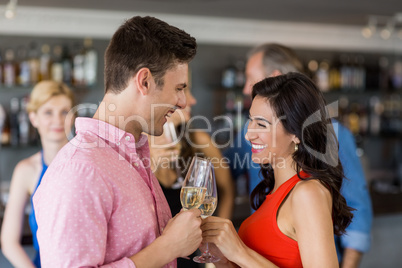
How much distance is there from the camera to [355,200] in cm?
235

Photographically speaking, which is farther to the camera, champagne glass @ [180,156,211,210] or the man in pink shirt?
champagne glass @ [180,156,211,210]

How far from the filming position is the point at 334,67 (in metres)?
5.91

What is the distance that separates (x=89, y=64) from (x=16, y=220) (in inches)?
104

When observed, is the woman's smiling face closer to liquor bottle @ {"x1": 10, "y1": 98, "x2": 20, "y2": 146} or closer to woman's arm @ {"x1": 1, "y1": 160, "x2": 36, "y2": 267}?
woman's arm @ {"x1": 1, "y1": 160, "x2": 36, "y2": 267}

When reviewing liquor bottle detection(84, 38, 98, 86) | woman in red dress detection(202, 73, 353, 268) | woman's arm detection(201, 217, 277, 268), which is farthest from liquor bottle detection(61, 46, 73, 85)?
woman's arm detection(201, 217, 277, 268)

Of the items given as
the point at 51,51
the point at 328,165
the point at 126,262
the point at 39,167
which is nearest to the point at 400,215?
the point at 328,165

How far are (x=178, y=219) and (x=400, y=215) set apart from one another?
298cm

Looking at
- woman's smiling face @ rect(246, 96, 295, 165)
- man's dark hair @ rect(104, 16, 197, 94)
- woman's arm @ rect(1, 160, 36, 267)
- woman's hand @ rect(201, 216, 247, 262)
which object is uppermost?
man's dark hair @ rect(104, 16, 197, 94)

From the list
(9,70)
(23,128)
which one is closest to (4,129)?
(23,128)

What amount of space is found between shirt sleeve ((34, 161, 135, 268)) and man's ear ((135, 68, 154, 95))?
301 millimetres

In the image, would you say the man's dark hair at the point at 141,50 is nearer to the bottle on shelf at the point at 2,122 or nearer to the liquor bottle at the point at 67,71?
the liquor bottle at the point at 67,71

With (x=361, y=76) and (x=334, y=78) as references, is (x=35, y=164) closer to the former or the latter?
(x=334, y=78)

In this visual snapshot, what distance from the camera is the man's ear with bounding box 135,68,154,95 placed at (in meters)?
1.36

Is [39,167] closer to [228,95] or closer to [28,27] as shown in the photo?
[28,27]
